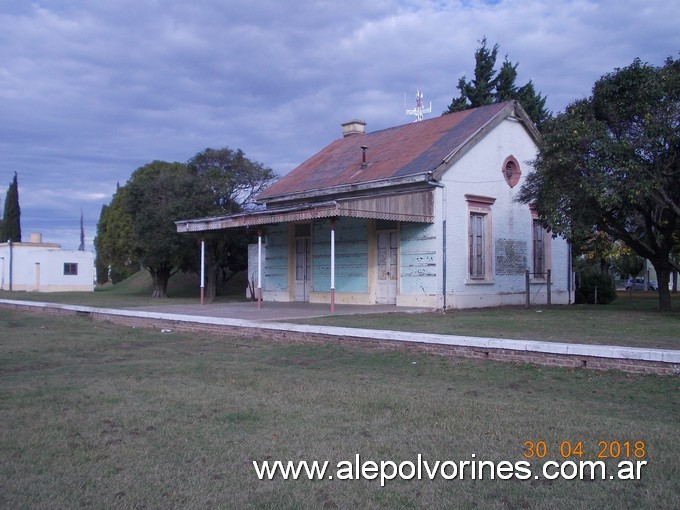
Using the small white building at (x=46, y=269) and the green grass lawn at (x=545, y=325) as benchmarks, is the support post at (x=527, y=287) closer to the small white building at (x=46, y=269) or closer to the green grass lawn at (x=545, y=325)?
the green grass lawn at (x=545, y=325)

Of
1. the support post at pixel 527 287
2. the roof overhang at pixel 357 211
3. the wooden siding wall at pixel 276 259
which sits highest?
the roof overhang at pixel 357 211

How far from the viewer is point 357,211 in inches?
696

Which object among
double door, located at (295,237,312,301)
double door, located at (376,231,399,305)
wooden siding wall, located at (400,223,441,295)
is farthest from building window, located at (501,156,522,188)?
double door, located at (295,237,312,301)

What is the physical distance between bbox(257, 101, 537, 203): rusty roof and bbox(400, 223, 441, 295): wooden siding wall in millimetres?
1730

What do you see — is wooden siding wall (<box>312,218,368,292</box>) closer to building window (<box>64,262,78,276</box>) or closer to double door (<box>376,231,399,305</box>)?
double door (<box>376,231,399,305</box>)

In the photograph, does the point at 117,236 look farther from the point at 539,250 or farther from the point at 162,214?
the point at 539,250

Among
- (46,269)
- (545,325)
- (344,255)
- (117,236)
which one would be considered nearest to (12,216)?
(46,269)

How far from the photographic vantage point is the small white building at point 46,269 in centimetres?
4684

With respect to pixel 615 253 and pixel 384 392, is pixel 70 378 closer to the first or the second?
pixel 384 392

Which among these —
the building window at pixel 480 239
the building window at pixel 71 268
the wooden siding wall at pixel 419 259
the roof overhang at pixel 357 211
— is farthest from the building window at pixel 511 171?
the building window at pixel 71 268

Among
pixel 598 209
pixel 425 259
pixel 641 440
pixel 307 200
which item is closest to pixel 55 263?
pixel 307 200

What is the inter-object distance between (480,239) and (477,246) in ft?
0.98

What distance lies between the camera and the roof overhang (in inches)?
685

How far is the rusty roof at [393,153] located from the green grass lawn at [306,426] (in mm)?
11110
